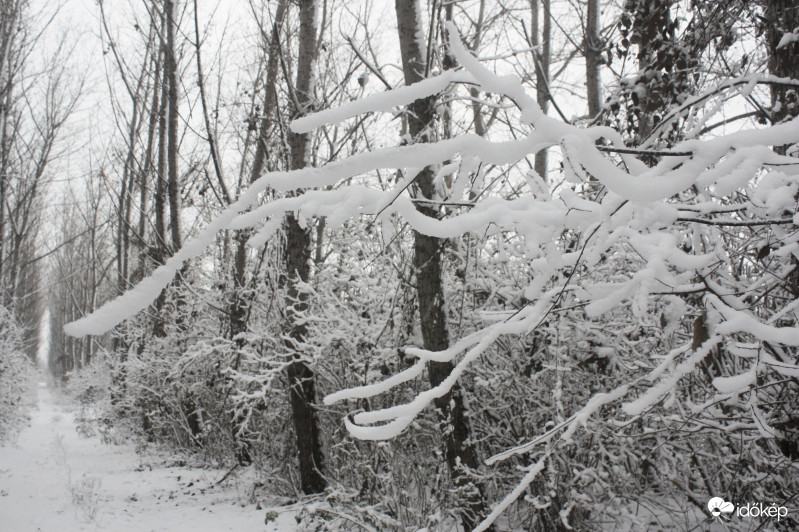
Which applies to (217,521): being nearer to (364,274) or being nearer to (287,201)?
(364,274)

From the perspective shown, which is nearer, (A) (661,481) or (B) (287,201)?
(B) (287,201)

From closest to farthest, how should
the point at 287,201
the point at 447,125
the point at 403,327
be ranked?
the point at 287,201 < the point at 447,125 < the point at 403,327

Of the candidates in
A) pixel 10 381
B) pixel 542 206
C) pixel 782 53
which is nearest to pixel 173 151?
pixel 10 381

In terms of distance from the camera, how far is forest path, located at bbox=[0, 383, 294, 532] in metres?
5.02

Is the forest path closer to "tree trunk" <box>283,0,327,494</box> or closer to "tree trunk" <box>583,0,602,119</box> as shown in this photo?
"tree trunk" <box>283,0,327,494</box>

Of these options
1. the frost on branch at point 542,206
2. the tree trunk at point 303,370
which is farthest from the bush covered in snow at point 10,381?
the frost on branch at point 542,206

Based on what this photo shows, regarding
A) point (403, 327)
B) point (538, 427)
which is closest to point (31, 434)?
point (403, 327)

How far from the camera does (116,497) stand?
6.05m

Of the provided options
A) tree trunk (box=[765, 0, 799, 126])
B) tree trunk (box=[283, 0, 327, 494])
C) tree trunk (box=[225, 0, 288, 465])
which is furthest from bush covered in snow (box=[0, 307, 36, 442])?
tree trunk (box=[765, 0, 799, 126])

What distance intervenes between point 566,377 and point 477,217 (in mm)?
3280

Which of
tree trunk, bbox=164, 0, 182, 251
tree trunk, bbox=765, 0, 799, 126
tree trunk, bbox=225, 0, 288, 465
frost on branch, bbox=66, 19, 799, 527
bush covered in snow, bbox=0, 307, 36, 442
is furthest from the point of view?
bush covered in snow, bbox=0, 307, 36, 442

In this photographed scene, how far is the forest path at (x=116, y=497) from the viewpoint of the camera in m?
5.02

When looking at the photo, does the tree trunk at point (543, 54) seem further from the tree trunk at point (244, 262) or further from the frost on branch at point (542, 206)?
the frost on branch at point (542, 206)

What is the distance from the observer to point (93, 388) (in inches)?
624
